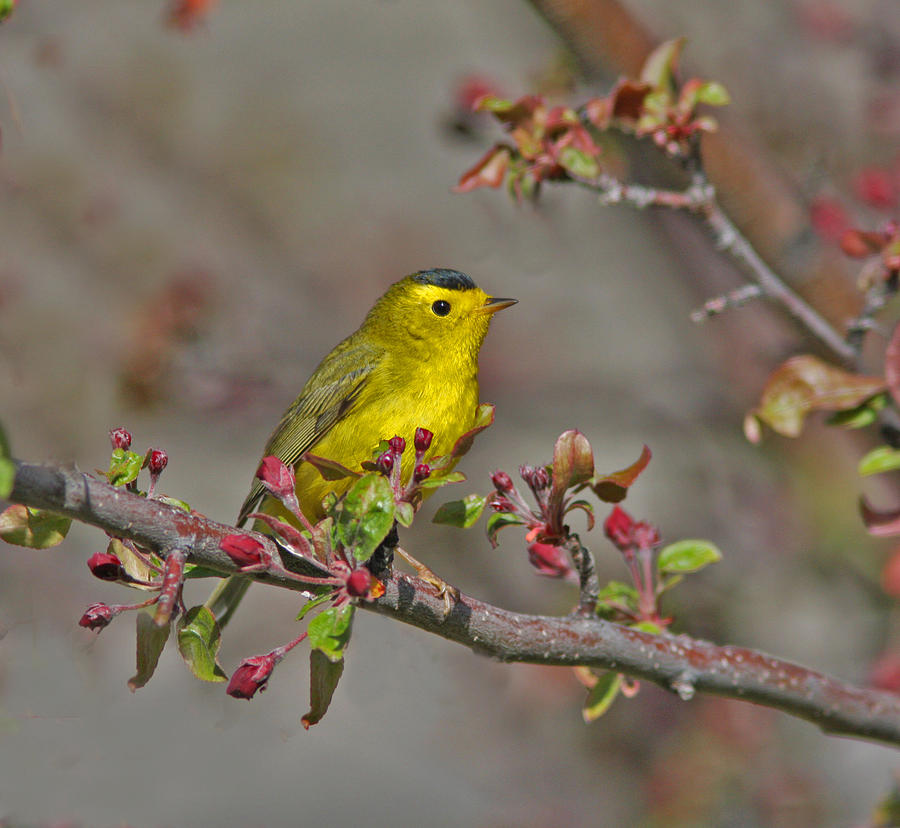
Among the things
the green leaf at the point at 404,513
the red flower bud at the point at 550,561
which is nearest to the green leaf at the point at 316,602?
the green leaf at the point at 404,513

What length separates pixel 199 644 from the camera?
1590mm

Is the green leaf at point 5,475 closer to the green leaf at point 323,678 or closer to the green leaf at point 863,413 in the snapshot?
the green leaf at point 323,678

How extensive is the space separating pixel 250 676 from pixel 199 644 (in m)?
0.10

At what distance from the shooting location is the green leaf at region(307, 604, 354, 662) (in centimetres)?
Result: 150

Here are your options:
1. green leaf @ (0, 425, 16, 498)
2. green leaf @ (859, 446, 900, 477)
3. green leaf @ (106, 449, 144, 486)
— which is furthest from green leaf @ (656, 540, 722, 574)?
green leaf @ (0, 425, 16, 498)

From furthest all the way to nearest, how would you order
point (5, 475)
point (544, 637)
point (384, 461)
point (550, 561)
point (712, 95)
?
point (712, 95), point (550, 561), point (544, 637), point (384, 461), point (5, 475)

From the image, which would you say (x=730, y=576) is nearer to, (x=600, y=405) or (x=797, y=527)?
A: (x=797, y=527)

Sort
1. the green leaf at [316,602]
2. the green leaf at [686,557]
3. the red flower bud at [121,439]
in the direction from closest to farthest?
the green leaf at [316,602], the red flower bud at [121,439], the green leaf at [686,557]

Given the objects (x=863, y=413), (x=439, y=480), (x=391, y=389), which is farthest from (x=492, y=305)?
(x=439, y=480)

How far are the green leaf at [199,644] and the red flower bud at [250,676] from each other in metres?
0.02

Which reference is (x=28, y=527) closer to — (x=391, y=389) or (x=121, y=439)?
(x=121, y=439)

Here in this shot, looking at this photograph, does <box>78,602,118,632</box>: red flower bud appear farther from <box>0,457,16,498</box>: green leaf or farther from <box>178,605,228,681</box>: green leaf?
<box>0,457,16,498</box>: green leaf

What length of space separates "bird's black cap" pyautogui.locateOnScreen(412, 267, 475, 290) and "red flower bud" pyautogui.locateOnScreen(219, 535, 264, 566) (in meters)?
2.16

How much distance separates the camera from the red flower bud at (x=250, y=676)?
5.30 ft
